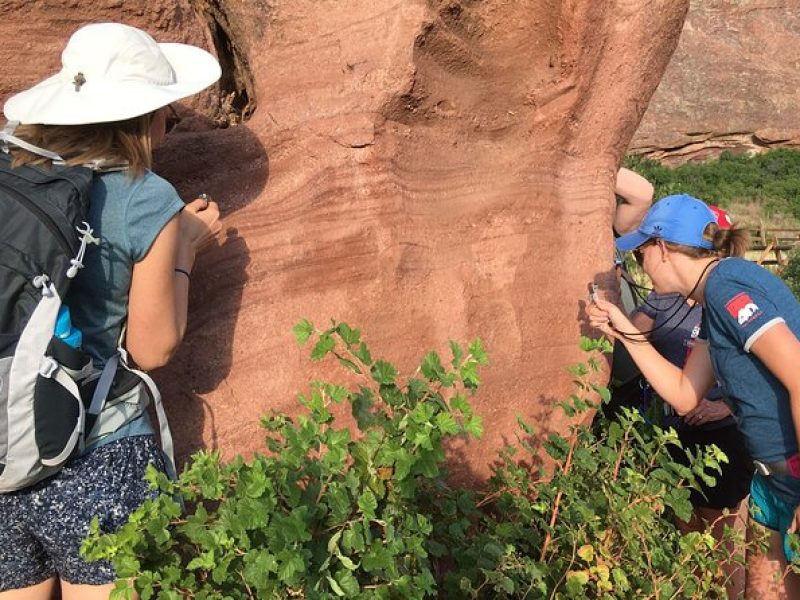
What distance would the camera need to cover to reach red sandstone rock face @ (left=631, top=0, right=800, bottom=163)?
72.7ft

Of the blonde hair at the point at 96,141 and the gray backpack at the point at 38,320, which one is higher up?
the blonde hair at the point at 96,141

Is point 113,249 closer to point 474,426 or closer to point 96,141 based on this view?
point 96,141

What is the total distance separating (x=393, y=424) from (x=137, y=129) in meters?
0.85

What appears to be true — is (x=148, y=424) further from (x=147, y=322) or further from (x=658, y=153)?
(x=658, y=153)

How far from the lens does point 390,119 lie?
277 cm

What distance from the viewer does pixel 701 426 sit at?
297 cm

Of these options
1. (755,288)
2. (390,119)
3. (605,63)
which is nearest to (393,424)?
(755,288)

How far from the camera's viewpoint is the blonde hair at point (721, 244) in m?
2.54

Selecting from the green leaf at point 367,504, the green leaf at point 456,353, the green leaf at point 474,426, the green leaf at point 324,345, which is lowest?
the green leaf at point 367,504

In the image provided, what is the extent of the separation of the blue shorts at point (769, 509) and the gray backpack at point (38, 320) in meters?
1.96

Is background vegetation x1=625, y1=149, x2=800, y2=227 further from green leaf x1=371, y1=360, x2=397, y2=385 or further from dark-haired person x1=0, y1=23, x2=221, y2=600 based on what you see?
dark-haired person x1=0, y1=23, x2=221, y2=600

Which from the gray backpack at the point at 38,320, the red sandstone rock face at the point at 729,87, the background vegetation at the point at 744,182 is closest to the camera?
the gray backpack at the point at 38,320

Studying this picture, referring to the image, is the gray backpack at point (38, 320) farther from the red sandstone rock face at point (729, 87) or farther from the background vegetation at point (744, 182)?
the red sandstone rock face at point (729, 87)

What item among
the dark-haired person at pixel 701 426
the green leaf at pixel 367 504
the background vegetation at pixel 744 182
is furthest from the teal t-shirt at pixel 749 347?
the background vegetation at pixel 744 182
